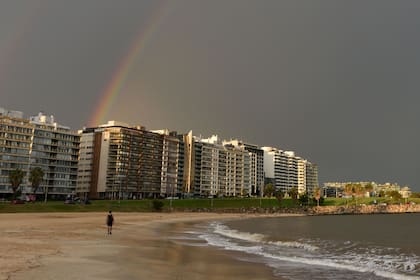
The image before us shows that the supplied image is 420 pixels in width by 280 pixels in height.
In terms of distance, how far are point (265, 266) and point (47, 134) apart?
15651cm

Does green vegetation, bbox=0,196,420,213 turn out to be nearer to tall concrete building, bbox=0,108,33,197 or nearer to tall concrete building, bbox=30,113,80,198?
tall concrete building, bbox=30,113,80,198

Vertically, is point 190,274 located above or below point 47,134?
below

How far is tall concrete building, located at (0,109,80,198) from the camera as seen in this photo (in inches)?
5886

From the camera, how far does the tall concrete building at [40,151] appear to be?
490ft

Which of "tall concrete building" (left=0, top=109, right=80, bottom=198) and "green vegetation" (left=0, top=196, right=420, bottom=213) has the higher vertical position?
"tall concrete building" (left=0, top=109, right=80, bottom=198)

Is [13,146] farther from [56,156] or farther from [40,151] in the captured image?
[56,156]

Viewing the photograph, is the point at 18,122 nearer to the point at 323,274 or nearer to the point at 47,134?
the point at 47,134

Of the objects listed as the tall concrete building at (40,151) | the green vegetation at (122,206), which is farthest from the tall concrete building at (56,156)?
the green vegetation at (122,206)

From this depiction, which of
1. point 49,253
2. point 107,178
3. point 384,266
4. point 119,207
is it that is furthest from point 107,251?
point 107,178

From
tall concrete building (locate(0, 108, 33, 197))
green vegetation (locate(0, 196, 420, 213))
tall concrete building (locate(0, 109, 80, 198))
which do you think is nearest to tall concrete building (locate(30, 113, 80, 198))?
tall concrete building (locate(0, 109, 80, 198))

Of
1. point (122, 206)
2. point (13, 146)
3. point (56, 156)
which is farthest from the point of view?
point (56, 156)

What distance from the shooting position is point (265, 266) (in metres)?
26.0

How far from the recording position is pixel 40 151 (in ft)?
527

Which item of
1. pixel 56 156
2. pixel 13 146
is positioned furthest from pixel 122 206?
pixel 13 146
